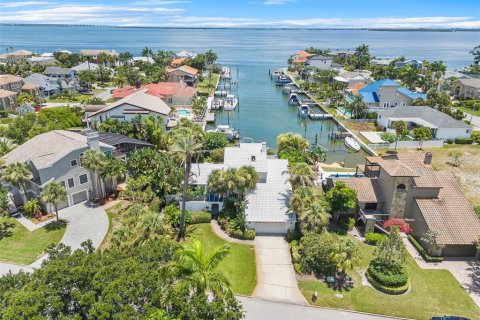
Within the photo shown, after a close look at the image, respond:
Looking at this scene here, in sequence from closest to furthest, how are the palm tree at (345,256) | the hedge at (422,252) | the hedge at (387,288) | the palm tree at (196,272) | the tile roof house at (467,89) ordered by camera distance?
the palm tree at (196,272)
the palm tree at (345,256)
the hedge at (387,288)
the hedge at (422,252)
the tile roof house at (467,89)

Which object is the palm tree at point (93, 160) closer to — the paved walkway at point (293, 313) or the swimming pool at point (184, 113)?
the paved walkway at point (293, 313)

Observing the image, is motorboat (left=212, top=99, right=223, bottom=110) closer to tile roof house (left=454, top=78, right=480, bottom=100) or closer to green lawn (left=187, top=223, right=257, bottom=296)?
green lawn (left=187, top=223, right=257, bottom=296)

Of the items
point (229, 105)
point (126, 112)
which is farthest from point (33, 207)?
point (229, 105)

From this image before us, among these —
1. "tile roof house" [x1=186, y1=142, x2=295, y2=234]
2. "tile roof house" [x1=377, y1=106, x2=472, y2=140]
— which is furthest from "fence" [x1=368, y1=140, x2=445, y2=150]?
"tile roof house" [x1=186, y1=142, x2=295, y2=234]

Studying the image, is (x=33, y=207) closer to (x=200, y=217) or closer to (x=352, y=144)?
(x=200, y=217)

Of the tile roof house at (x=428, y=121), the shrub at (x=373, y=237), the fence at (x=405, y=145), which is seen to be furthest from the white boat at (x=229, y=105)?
the shrub at (x=373, y=237)

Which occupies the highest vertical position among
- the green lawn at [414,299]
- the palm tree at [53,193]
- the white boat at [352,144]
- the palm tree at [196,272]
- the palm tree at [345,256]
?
the palm tree at [196,272]
